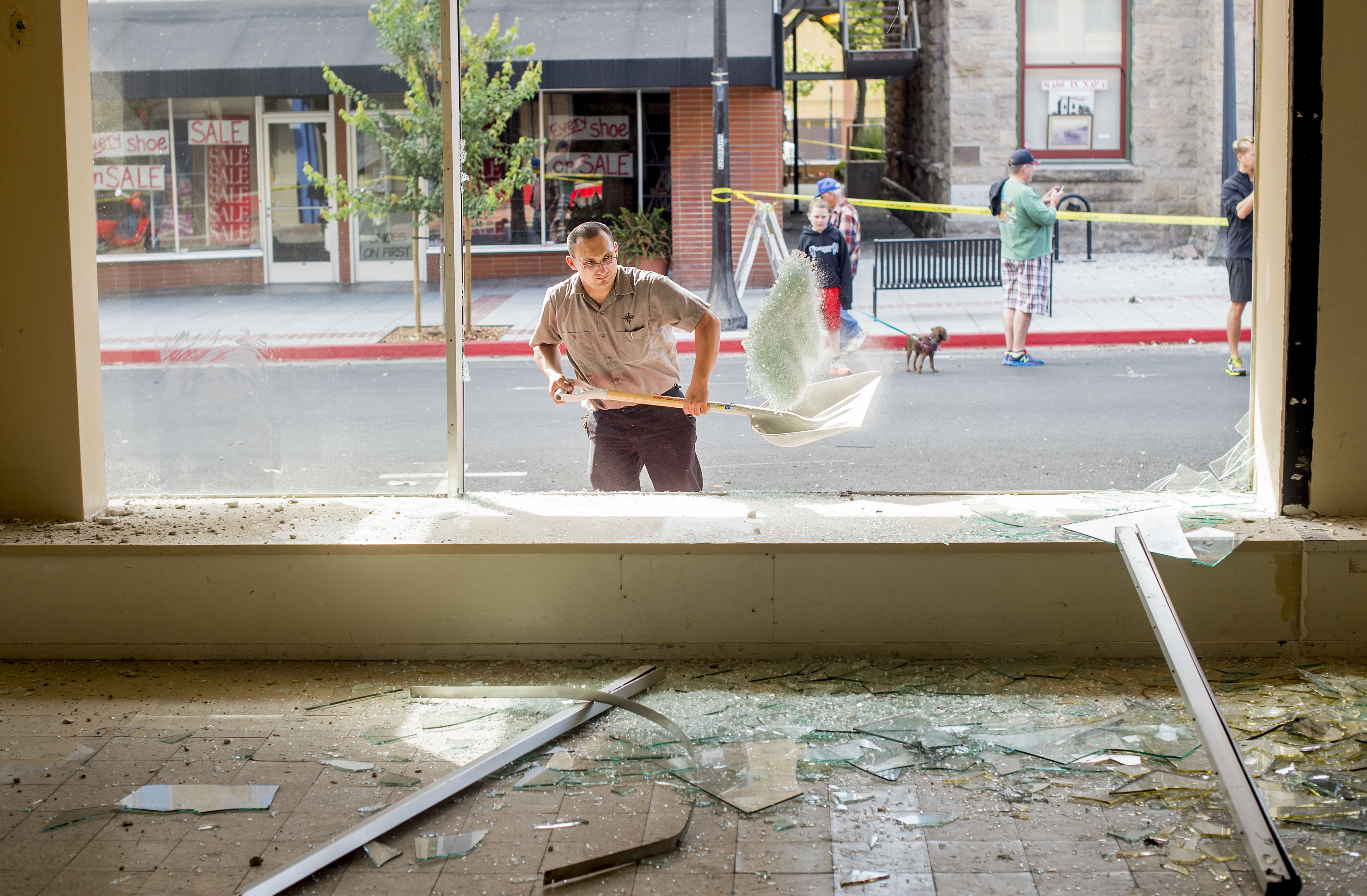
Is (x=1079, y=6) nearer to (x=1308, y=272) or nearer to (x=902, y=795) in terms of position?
(x=1308, y=272)

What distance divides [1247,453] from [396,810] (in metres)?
3.80

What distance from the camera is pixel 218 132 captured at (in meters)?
5.59

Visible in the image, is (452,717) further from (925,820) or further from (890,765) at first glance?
(925,820)

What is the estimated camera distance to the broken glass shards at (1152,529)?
4602mm

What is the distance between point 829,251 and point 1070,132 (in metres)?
13.2

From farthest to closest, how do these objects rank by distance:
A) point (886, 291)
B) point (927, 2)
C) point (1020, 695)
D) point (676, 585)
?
point (927, 2)
point (886, 291)
point (676, 585)
point (1020, 695)

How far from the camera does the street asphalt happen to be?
567cm

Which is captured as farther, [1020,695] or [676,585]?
[676,585]

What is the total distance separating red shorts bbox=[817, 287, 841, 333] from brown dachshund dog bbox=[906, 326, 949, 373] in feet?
9.39

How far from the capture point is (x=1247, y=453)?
212 inches

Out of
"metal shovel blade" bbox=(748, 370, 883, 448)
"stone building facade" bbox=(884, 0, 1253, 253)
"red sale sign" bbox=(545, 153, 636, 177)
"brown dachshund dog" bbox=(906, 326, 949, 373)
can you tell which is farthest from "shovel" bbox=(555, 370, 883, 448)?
"stone building facade" bbox=(884, 0, 1253, 253)

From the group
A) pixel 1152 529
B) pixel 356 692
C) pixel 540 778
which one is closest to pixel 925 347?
pixel 1152 529

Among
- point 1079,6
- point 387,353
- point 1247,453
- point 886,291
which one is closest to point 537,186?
point 886,291

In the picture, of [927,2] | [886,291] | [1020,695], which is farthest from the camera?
[927,2]
